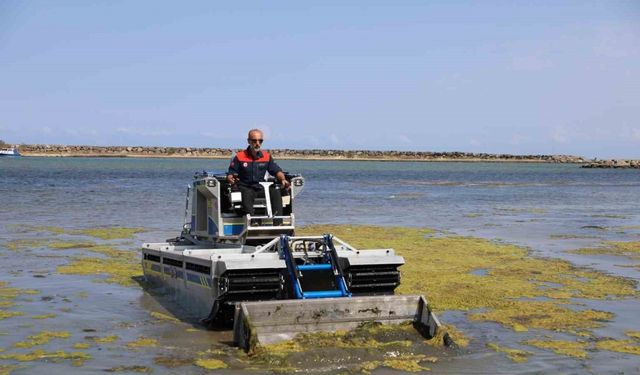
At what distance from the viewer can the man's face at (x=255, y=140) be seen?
41.0 ft

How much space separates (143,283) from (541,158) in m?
187

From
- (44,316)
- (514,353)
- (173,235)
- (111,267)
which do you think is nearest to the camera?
(514,353)

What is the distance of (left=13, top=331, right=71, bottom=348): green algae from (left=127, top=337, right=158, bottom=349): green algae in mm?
890

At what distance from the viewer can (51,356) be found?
982 centimetres

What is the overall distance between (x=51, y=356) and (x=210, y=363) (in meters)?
1.85

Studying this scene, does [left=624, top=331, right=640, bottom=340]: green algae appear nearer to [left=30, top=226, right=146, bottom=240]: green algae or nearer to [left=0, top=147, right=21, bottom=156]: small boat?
[left=30, top=226, right=146, bottom=240]: green algae

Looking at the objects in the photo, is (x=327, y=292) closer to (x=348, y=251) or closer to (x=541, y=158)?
(x=348, y=251)

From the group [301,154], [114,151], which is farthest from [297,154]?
[114,151]

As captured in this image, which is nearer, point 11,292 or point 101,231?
point 11,292

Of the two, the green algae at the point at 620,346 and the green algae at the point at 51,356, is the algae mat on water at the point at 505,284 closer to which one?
the green algae at the point at 620,346

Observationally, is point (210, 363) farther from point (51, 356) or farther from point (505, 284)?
point (505, 284)

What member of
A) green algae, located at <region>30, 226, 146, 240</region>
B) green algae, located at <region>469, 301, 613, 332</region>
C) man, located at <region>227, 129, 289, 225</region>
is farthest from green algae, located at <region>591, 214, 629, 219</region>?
man, located at <region>227, 129, 289, 225</region>

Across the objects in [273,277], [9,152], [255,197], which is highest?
[255,197]

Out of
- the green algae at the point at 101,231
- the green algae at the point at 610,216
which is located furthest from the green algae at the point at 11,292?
the green algae at the point at 610,216
